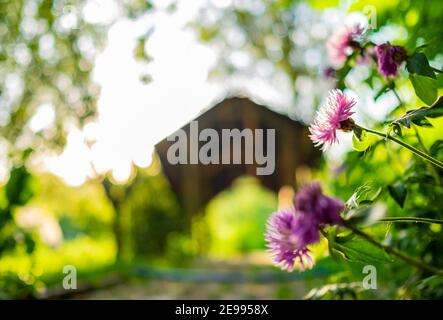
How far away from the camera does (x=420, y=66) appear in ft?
4.07

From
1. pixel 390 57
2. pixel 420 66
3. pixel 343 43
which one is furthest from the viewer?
pixel 343 43

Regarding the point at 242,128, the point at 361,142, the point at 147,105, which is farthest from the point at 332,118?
the point at 242,128

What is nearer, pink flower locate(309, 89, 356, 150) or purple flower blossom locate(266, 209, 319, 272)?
purple flower blossom locate(266, 209, 319, 272)

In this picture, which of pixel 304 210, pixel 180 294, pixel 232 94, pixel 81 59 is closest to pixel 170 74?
pixel 81 59

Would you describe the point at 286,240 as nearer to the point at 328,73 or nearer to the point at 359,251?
the point at 359,251

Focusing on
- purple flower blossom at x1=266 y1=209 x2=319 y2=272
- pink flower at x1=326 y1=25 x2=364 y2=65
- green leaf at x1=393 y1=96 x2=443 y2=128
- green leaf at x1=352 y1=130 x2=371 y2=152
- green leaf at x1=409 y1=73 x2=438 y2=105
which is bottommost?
purple flower blossom at x1=266 y1=209 x2=319 y2=272

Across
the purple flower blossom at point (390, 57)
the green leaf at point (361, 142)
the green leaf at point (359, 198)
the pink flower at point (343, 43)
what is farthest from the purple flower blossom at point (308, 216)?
the pink flower at point (343, 43)

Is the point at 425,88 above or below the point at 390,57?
below

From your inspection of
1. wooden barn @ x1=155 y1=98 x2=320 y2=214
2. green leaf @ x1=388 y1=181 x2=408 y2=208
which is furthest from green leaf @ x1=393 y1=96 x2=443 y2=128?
wooden barn @ x1=155 y1=98 x2=320 y2=214

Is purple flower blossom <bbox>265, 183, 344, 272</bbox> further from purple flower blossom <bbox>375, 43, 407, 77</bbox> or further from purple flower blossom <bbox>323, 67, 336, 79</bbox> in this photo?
purple flower blossom <bbox>323, 67, 336, 79</bbox>

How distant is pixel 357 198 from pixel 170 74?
121 inches

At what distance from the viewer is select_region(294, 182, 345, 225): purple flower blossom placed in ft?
2.80

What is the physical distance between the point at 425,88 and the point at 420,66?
0.05 metres

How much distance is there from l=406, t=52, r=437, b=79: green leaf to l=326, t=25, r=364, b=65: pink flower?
36 cm
